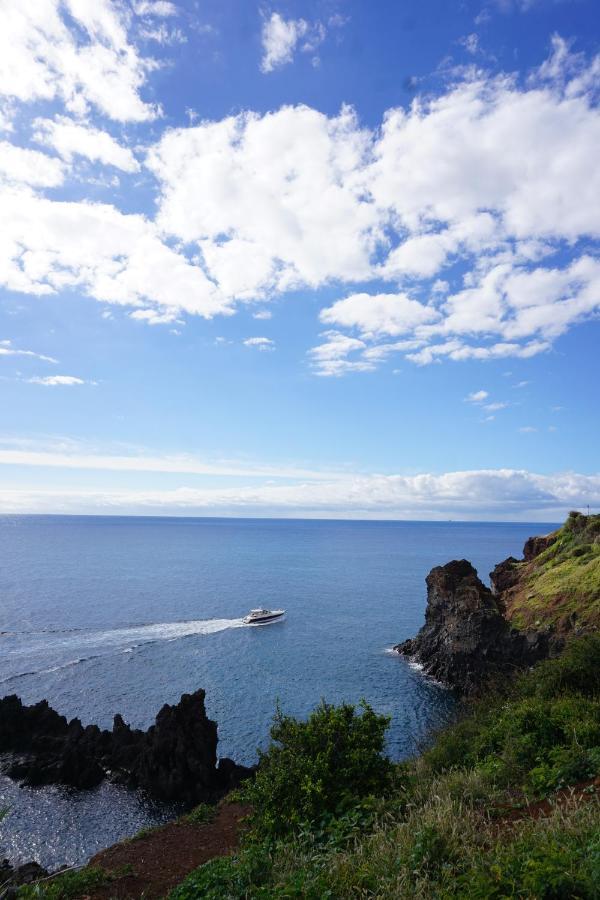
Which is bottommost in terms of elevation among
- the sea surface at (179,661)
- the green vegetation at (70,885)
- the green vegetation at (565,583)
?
the sea surface at (179,661)

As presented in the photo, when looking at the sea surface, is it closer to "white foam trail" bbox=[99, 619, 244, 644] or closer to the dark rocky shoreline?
"white foam trail" bbox=[99, 619, 244, 644]

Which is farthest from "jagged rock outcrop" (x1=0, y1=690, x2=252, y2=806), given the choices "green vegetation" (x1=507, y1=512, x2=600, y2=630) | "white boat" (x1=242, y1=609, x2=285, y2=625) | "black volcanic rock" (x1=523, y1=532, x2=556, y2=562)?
"black volcanic rock" (x1=523, y1=532, x2=556, y2=562)

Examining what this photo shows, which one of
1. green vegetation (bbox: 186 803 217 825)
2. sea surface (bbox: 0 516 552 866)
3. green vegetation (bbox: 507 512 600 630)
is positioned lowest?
sea surface (bbox: 0 516 552 866)

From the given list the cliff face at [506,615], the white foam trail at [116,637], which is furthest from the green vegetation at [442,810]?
the white foam trail at [116,637]

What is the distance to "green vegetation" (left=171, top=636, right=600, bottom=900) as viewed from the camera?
8445 mm

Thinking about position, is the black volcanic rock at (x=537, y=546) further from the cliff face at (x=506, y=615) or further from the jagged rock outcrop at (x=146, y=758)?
the jagged rock outcrop at (x=146, y=758)

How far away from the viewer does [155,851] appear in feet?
69.9

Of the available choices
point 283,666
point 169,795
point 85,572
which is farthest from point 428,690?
point 85,572

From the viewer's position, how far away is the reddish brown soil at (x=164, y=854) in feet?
56.9

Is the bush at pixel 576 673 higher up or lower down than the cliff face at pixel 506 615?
higher up

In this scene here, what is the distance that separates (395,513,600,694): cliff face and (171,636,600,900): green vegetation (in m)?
27.6

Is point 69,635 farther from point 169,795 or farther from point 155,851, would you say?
point 155,851

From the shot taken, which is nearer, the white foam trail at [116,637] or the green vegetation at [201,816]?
the green vegetation at [201,816]

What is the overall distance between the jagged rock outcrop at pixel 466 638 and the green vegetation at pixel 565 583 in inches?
135
